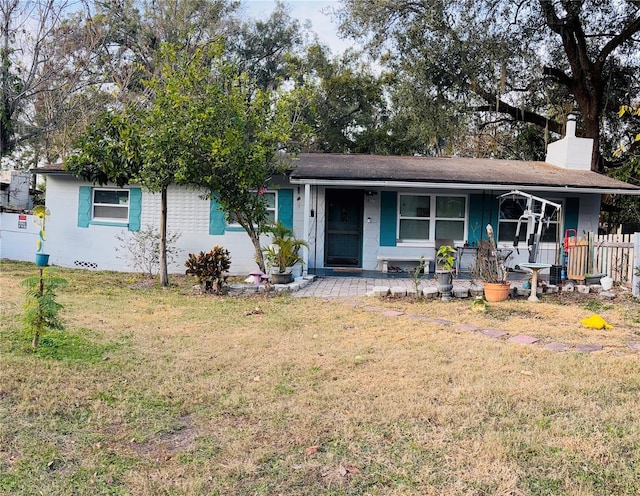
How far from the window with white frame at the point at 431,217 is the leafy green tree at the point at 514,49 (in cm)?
464

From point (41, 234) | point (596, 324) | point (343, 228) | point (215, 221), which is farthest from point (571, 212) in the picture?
point (41, 234)

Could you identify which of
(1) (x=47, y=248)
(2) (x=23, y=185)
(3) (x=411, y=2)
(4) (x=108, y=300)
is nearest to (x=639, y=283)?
(4) (x=108, y=300)

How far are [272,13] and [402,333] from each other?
21848 millimetres

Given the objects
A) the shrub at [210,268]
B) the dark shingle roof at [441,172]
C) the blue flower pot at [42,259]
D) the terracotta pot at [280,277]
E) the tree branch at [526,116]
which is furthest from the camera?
the tree branch at [526,116]

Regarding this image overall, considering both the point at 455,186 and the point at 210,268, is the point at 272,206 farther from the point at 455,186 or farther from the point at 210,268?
the point at 455,186

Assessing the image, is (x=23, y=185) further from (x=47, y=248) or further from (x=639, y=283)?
(x=639, y=283)

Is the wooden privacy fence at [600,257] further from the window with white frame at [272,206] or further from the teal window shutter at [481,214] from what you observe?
the window with white frame at [272,206]

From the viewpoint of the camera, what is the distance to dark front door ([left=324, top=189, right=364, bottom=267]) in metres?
Result: 12.2

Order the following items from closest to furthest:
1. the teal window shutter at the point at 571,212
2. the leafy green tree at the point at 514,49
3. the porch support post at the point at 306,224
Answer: the porch support post at the point at 306,224 < the teal window shutter at the point at 571,212 < the leafy green tree at the point at 514,49

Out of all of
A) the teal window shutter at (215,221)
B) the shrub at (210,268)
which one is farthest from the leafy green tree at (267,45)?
the shrub at (210,268)

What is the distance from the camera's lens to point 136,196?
12242 mm

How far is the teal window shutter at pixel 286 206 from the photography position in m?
11.8

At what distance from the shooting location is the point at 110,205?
12.5 m

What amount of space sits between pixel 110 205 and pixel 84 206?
0.69 metres
